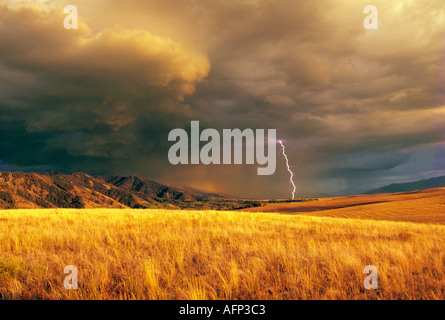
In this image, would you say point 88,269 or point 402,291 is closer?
point 402,291

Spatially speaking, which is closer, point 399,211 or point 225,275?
point 225,275

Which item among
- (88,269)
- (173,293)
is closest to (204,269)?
(173,293)

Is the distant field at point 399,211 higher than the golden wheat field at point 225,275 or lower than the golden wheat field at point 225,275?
higher

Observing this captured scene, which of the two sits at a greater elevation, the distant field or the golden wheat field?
the distant field

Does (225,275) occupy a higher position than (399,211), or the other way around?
(399,211)

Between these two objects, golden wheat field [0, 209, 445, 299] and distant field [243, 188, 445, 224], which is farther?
distant field [243, 188, 445, 224]

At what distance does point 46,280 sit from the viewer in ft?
16.4

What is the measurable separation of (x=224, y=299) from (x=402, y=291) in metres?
3.03

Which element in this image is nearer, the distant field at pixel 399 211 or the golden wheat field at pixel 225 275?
the golden wheat field at pixel 225 275
